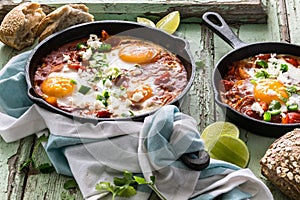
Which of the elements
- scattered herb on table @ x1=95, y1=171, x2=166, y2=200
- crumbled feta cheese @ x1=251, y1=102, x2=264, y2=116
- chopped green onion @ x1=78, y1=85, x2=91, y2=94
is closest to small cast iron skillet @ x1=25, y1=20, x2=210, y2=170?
chopped green onion @ x1=78, y1=85, x2=91, y2=94

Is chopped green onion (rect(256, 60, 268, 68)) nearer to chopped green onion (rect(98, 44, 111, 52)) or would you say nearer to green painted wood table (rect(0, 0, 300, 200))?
green painted wood table (rect(0, 0, 300, 200))

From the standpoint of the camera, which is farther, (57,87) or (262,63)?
(262,63)

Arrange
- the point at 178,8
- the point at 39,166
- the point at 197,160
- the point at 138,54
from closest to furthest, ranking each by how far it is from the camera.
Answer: the point at 197,160
the point at 39,166
the point at 138,54
the point at 178,8

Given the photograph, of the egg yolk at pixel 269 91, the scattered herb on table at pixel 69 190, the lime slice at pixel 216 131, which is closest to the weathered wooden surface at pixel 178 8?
the egg yolk at pixel 269 91

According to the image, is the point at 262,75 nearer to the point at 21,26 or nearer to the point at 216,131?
the point at 216,131

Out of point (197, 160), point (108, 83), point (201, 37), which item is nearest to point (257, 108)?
point (197, 160)

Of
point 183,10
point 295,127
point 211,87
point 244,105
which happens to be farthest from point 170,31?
point 295,127

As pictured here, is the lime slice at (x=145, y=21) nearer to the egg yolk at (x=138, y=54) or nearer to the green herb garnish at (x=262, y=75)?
the egg yolk at (x=138, y=54)
